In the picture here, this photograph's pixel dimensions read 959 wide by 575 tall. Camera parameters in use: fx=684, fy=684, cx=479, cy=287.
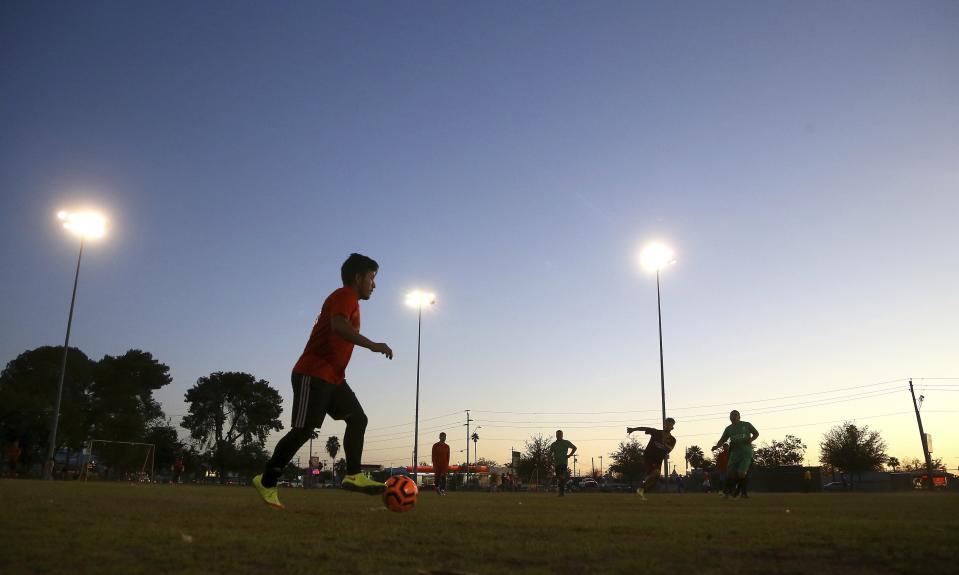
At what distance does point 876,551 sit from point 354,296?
4400 mm

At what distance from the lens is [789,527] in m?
5.30

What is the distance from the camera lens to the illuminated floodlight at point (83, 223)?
3519cm

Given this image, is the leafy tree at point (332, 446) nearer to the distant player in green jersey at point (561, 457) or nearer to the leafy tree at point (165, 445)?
the leafy tree at point (165, 445)

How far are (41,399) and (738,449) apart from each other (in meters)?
61.9

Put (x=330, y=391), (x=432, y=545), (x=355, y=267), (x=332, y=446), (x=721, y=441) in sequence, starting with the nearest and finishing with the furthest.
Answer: (x=432, y=545), (x=330, y=391), (x=355, y=267), (x=721, y=441), (x=332, y=446)

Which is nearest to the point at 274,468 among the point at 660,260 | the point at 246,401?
the point at 660,260

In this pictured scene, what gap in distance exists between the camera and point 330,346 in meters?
6.11

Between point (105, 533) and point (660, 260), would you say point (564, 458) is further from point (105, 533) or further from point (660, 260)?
point (660, 260)

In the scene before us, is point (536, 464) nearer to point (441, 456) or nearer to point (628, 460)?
point (628, 460)

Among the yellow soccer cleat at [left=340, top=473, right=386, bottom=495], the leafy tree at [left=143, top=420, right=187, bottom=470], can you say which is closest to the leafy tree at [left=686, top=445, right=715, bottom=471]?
the leafy tree at [left=143, top=420, right=187, bottom=470]

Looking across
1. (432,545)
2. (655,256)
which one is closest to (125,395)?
(655,256)

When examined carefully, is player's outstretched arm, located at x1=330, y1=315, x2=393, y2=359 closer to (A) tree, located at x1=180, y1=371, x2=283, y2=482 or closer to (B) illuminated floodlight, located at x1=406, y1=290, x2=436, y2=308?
(B) illuminated floodlight, located at x1=406, y1=290, x2=436, y2=308

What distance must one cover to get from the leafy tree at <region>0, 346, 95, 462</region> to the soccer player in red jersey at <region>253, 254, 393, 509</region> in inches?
2263

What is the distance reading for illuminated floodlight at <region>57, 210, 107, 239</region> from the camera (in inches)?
1385
